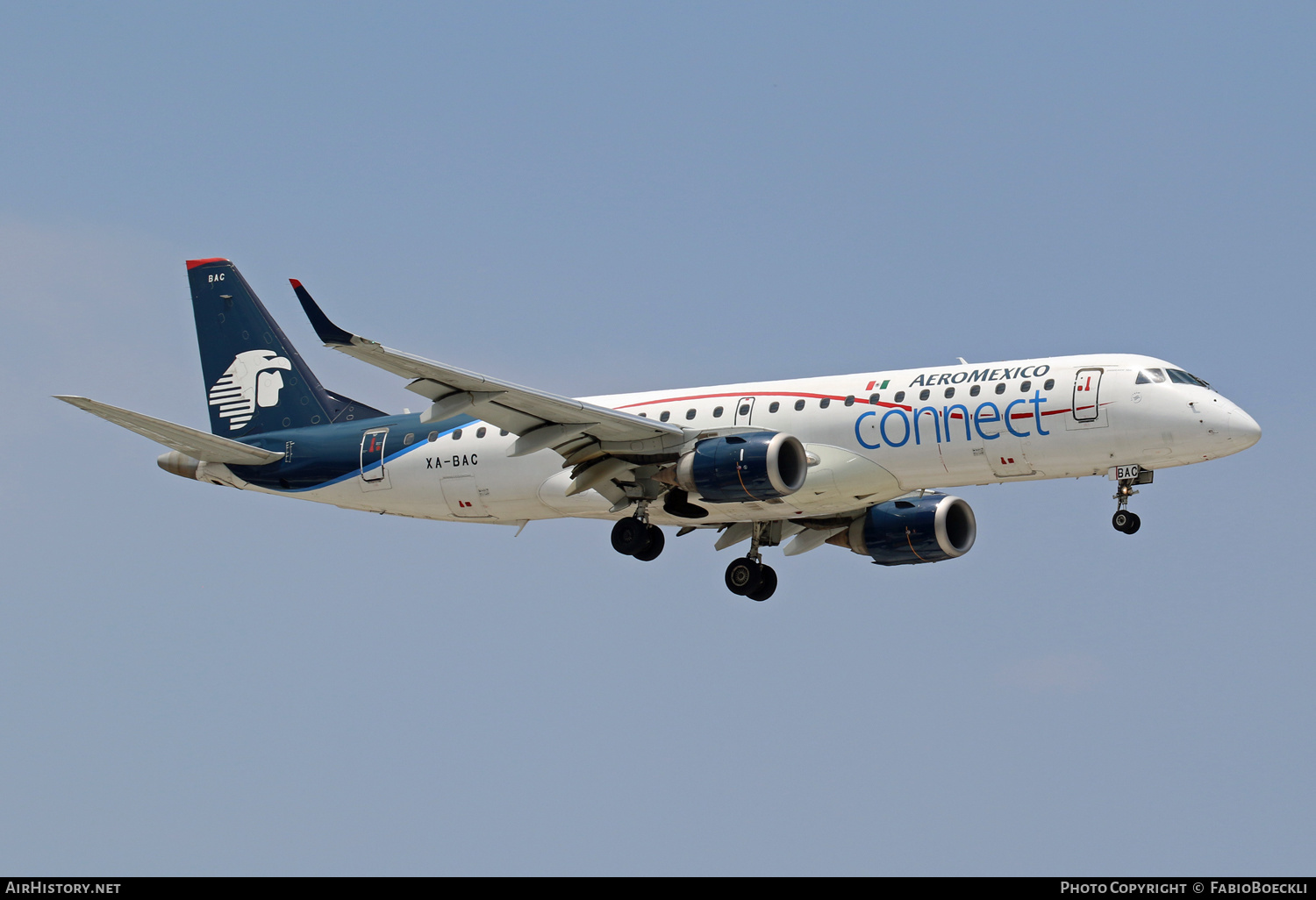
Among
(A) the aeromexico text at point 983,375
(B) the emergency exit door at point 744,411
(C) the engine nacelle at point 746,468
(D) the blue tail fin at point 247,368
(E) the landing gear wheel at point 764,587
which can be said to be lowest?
(E) the landing gear wheel at point 764,587

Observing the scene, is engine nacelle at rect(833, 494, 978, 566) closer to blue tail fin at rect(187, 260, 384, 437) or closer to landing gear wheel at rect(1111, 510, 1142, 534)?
landing gear wheel at rect(1111, 510, 1142, 534)

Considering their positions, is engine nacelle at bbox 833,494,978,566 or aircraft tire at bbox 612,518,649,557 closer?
aircraft tire at bbox 612,518,649,557

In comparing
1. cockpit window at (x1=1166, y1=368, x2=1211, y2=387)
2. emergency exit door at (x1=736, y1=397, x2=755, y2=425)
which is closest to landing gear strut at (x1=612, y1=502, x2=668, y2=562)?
emergency exit door at (x1=736, y1=397, x2=755, y2=425)

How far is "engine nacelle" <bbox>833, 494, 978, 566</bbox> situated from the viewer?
141ft

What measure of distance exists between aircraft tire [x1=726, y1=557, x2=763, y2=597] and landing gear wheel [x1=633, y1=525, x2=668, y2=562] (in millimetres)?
3503

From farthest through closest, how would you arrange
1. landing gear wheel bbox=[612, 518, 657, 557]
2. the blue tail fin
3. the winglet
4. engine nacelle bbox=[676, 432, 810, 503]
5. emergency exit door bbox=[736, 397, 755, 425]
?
the blue tail fin, landing gear wheel bbox=[612, 518, 657, 557], emergency exit door bbox=[736, 397, 755, 425], engine nacelle bbox=[676, 432, 810, 503], the winglet

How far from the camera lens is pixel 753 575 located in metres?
43.7

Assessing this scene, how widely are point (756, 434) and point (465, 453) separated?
801 cm

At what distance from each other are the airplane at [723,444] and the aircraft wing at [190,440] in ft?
0.25

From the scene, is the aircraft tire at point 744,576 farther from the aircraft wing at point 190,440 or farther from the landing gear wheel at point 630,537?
the aircraft wing at point 190,440

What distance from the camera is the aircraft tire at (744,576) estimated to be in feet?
143

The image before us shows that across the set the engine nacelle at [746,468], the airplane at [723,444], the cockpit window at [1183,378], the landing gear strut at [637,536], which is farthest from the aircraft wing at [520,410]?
the cockpit window at [1183,378]

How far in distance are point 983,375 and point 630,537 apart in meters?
9.00
